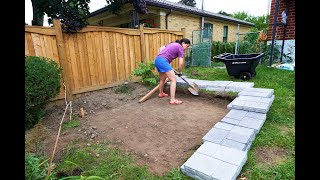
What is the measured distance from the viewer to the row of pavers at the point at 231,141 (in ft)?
6.86

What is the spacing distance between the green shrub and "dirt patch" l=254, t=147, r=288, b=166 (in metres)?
3.67

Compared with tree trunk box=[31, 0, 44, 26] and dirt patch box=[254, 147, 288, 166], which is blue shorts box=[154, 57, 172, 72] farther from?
tree trunk box=[31, 0, 44, 26]

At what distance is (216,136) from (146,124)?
4.57 ft

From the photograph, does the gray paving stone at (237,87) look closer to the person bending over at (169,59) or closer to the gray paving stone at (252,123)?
the person bending over at (169,59)

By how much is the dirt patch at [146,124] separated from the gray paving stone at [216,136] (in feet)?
0.67

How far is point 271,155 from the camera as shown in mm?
2477

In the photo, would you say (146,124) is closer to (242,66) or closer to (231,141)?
(231,141)

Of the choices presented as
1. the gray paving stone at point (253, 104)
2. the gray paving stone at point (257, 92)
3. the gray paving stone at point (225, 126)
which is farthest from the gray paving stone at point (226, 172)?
the gray paving stone at point (257, 92)

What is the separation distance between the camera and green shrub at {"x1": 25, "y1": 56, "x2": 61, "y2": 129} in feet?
11.4

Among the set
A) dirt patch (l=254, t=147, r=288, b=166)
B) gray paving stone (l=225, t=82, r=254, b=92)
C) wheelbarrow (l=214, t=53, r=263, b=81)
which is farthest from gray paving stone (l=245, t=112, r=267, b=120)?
wheelbarrow (l=214, t=53, r=263, b=81)
